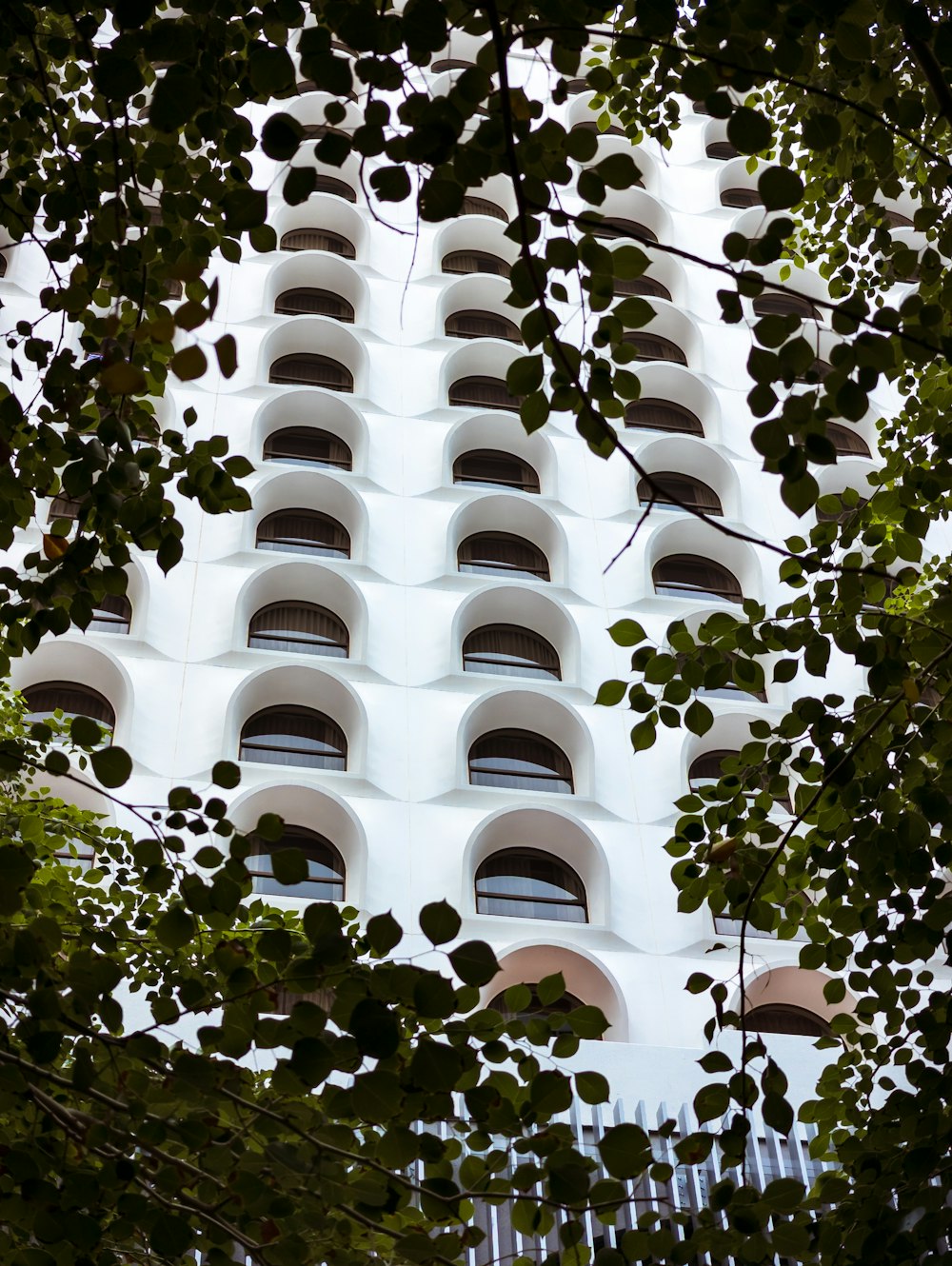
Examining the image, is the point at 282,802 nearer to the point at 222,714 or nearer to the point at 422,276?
the point at 222,714

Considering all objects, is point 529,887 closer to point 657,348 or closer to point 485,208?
point 657,348

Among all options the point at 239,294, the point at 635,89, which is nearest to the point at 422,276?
the point at 239,294

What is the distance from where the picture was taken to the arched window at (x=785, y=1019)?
1343cm

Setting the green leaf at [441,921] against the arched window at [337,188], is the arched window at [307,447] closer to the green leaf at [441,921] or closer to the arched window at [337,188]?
the arched window at [337,188]

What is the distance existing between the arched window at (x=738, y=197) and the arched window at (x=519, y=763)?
11.1m

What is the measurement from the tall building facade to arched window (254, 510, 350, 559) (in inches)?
2.0

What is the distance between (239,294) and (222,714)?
7.27m

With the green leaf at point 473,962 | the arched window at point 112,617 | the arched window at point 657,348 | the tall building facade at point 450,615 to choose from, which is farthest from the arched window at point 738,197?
the green leaf at point 473,962

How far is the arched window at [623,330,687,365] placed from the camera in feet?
64.5

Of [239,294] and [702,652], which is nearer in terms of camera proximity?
[702,652]

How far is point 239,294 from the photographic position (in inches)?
724

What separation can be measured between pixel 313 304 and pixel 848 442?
8.09 metres

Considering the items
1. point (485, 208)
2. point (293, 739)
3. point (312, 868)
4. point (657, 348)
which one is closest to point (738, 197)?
point (657, 348)

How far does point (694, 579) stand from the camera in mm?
17141
